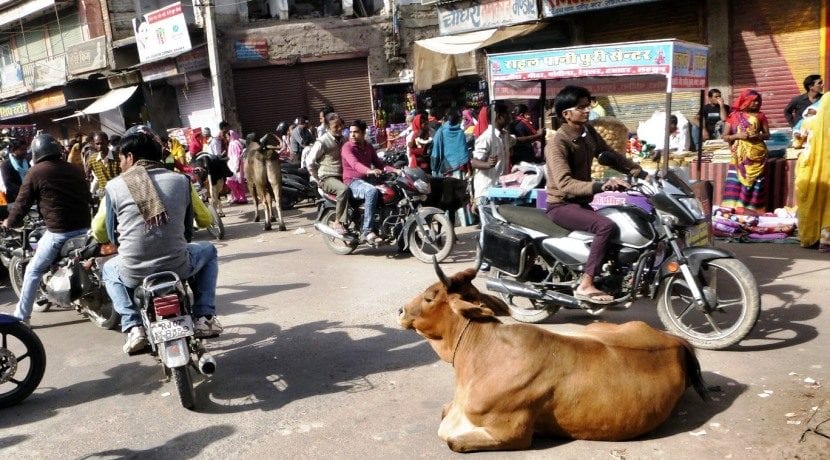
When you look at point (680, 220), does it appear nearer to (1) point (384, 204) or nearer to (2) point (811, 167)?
(2) point (811, 167)

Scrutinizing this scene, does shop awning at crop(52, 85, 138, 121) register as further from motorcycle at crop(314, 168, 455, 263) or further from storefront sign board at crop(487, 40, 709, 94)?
storefront sign board at crop(487, 40, 709, 94)

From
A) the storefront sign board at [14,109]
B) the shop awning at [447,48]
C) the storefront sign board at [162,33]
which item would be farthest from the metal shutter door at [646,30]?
the storefront sign board at [14,109]

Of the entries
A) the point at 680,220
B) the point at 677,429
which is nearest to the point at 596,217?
the point at 680,220

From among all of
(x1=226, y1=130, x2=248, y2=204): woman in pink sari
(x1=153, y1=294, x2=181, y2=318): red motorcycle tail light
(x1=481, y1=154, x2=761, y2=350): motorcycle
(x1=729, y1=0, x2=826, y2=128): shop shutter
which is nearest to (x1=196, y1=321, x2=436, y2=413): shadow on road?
(x1=153, y1=294, x2=181, y2=318): red motorcycle tail light

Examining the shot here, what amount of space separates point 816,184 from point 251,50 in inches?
657

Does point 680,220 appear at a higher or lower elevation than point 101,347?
higher

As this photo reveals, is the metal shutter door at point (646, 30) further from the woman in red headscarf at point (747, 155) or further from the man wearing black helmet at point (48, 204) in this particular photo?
the man wearing black helmet at point (48, 204)

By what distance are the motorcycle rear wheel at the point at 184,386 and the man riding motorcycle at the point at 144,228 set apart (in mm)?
352

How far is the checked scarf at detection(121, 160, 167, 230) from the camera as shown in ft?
14.6

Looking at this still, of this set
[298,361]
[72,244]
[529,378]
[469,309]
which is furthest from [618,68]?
[72,244]

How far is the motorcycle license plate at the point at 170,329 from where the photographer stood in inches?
168

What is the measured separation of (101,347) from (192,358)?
1.95 metres

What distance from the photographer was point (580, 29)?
1581 centimetres

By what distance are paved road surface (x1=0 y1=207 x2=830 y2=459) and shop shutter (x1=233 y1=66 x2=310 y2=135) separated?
48.5ft
